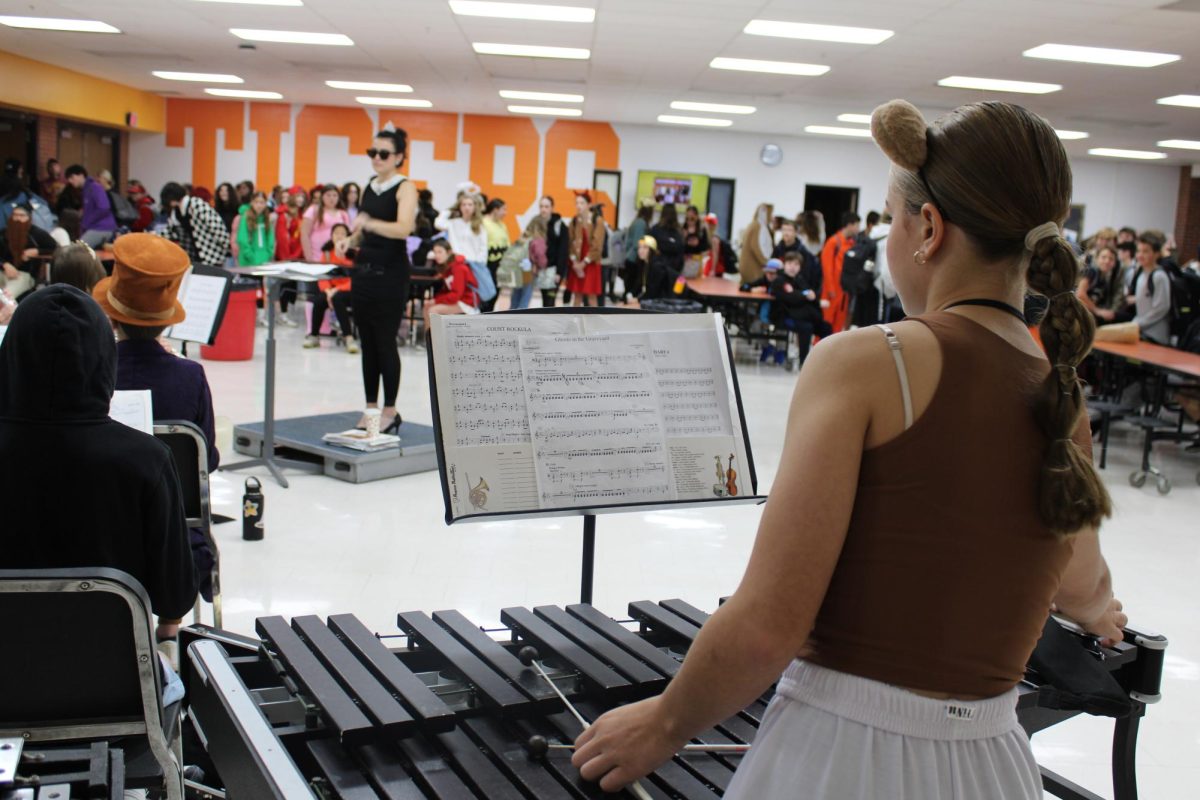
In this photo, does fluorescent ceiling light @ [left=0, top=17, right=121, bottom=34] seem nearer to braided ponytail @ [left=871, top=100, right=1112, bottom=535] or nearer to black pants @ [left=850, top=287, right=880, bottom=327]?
black pants @ [left=850, top=287, right=880, bottom=327]

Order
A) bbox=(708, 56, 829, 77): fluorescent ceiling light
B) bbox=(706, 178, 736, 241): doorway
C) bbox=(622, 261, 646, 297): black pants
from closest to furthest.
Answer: bbox=(708, 56, 829, 77): fluorescent ceiling light
bbox=(622, 261, 646, 297): black pants
bbox=(706, 178, 736, 241): doorway

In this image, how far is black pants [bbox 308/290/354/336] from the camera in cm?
1051

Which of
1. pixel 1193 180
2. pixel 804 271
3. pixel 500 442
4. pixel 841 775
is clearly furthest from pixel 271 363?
pixel 1193 180

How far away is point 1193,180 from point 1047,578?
916 inches

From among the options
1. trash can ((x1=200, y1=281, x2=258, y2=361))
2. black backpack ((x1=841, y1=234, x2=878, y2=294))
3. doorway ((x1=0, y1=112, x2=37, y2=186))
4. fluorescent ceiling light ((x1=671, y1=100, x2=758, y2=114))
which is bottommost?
trash can ((x1=200, y1=281, x2=258, y2=361))

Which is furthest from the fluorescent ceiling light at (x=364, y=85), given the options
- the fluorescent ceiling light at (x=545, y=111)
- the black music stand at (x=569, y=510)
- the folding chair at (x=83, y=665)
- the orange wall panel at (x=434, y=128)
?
the folding chair at (x=83, y=665)

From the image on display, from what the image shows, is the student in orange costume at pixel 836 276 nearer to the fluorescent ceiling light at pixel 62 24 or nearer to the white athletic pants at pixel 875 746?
the fluorescent ceiling light at pixel 62 24

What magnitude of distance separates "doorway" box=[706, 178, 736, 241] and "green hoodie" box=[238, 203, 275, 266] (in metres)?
10.1

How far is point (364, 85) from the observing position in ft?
54.2

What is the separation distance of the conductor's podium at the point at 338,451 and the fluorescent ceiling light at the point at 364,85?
11.1 meters

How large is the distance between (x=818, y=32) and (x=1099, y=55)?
8.65 ft

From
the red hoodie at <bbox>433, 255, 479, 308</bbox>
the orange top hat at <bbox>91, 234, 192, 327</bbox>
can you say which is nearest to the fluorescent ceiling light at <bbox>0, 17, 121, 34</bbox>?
the red hoodie at <bbox>433, 255, 479, 308</bbox>

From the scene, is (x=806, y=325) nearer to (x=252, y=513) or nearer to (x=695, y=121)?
(x=252, y=513)

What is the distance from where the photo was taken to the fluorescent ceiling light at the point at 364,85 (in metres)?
16.2
